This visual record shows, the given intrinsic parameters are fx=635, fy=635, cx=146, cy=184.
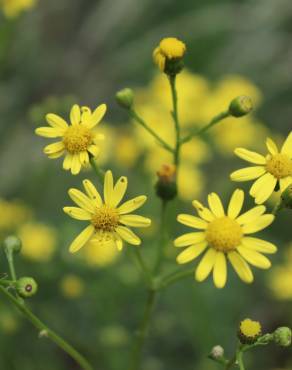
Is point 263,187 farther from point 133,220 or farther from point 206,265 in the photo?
point 133,220

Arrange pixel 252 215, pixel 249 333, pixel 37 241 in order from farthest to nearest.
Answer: pixel 37 241
pixel 252 215
pixel 249 333

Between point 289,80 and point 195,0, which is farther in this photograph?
point 195,0

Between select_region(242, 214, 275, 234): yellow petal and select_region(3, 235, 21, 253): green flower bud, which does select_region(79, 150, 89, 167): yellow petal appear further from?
select_region(242, 214, 275, 234): yellow petal

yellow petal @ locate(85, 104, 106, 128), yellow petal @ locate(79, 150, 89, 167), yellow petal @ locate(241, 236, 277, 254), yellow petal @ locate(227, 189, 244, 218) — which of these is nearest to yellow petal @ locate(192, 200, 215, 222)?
yellow petal @ locate(227, 189, 244, 218)

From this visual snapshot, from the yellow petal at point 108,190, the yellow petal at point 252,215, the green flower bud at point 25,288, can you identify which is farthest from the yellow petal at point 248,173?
the green flower bud at point 25,288

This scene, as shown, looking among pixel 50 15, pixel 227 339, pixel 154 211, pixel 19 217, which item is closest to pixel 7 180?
pixel 19 217

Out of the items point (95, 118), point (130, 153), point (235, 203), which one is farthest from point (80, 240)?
point (130, 153)

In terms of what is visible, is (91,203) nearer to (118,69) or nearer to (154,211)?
(154,211)
